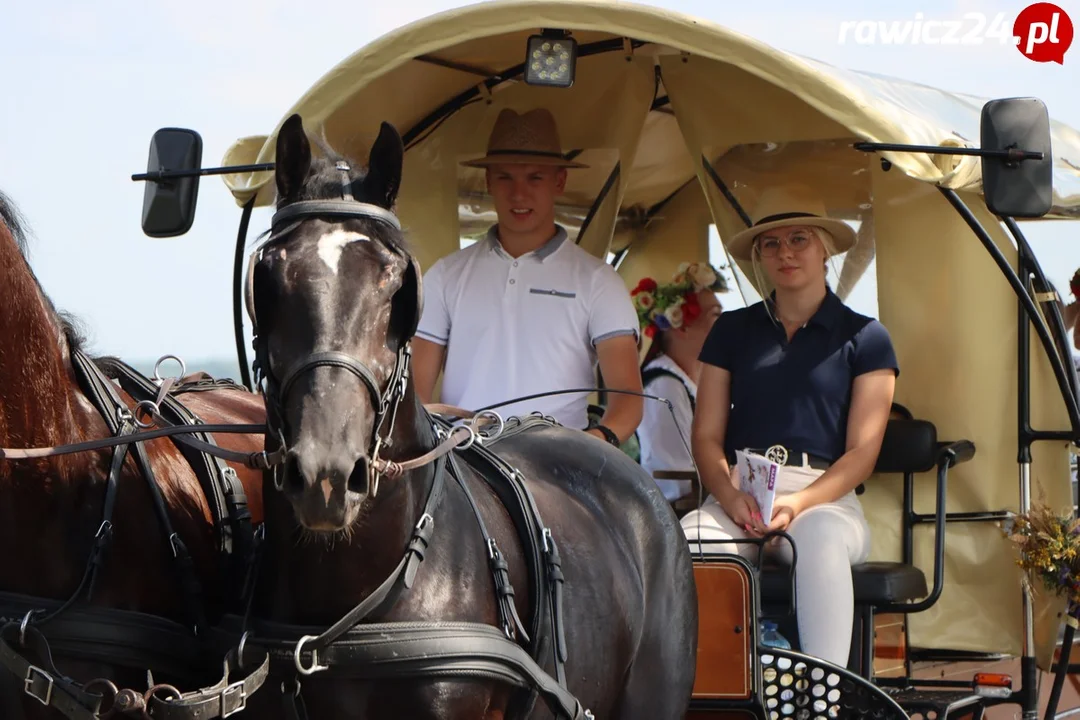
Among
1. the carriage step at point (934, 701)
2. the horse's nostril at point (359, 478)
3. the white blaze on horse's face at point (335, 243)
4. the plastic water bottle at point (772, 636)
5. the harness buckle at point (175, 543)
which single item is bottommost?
the carriage step at point (934, 701)

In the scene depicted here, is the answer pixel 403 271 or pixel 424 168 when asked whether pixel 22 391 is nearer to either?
pixel 403 271

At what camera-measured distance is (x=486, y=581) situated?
8.93 feet

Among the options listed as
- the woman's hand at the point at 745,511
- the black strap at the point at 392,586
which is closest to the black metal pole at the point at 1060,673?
the woman's hand at the point at 745,511

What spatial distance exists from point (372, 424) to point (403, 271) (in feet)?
0.96

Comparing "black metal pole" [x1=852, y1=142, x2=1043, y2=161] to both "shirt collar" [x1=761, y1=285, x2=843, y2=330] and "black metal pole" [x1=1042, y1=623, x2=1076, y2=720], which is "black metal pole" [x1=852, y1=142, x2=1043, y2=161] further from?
"black metal pole" [x1=1042, y1=623, x2=1076, y2=720]

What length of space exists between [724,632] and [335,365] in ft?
7.07

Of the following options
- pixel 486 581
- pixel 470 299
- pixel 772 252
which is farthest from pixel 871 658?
pixel 486 581

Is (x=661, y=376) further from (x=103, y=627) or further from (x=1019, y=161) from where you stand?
(x=103, y=627)

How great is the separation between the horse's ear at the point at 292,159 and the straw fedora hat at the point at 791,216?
257cm

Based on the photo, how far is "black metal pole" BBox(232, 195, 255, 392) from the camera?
5.11m

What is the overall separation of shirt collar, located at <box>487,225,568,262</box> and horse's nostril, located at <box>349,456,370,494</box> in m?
2.68

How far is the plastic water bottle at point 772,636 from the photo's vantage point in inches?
175

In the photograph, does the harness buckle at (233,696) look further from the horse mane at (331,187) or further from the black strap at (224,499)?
the horse mane at (331,187)

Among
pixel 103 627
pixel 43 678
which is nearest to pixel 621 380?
pixel 103 627
